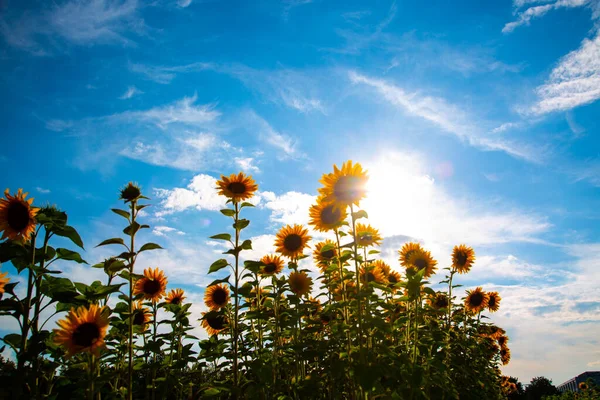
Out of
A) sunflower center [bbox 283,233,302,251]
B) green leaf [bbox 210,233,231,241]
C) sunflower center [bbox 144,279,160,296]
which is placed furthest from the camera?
sunflower center [bbox 283,233,302,251]

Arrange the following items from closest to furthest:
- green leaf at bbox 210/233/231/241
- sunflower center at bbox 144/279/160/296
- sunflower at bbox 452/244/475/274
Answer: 1. green leaf at bbox 210/233/231/241
2. sunflower center at bbox 144/279/160/296
3. sunflower at bbox 452/244/475/274

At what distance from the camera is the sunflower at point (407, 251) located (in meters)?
8.11

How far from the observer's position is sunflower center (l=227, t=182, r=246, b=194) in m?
5.31

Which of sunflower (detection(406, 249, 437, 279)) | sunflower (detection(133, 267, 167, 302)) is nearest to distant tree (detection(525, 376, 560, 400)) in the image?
sunflower (detection(406, 249, 437, 279))

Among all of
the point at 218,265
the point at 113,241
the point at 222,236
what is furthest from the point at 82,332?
the point at 222,236

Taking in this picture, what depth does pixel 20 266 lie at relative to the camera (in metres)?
3.71

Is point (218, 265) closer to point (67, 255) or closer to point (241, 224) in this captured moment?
point (241, 224)

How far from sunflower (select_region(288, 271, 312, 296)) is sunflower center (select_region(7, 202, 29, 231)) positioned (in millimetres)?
3202

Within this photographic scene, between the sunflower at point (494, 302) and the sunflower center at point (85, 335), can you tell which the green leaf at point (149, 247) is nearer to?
the sunflower center at point (85, 335)

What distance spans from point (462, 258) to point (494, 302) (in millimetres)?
2526

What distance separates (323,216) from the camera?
5.41 metres

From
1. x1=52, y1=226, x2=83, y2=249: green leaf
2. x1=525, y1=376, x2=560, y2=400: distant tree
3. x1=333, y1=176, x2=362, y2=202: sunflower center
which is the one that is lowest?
x1=525, y1=376, x2=560, y2=400: distant tree

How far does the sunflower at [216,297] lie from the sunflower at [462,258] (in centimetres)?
576

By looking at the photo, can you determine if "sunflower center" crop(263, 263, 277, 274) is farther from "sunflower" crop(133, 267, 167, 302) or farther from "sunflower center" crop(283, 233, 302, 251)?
"sunflower" crop(133, 267, 167, 302)
